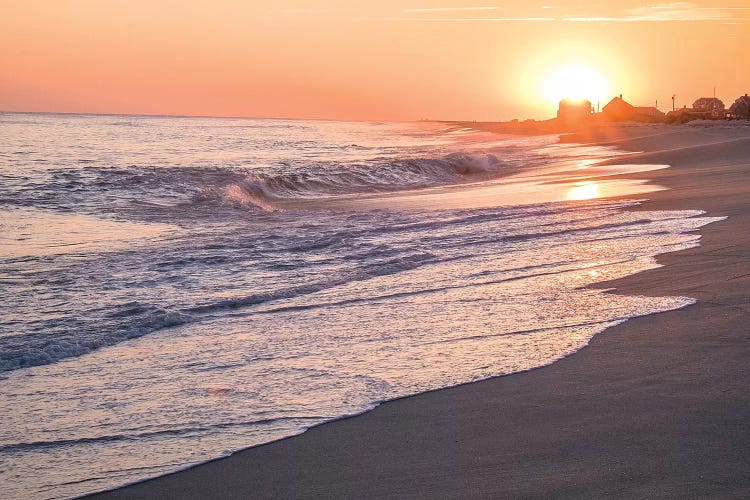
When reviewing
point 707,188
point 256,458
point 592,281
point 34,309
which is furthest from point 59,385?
point 707,188

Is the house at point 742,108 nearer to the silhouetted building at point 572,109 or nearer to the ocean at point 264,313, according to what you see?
the silhouetted building at point 572,109

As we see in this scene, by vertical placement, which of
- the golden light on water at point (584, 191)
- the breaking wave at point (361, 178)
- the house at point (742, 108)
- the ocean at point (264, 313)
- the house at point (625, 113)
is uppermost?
the house at point (625, 113)

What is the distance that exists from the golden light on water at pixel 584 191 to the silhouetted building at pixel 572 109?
99.9 m

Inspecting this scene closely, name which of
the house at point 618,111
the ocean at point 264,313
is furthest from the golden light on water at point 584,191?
the house at point 618,111

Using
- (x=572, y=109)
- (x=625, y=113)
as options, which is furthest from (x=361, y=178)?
(x=572, y=109)

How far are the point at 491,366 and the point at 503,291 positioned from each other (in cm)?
209

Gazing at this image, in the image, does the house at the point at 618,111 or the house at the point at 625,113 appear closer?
the house at the point at 625,113

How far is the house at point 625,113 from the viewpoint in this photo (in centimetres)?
10031

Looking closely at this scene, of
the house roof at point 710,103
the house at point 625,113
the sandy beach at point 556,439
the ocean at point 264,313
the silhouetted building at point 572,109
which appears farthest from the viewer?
the silhouetted building at point 572,109

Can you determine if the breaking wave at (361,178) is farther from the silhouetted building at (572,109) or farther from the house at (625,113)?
the silhouetted building at (572,109)

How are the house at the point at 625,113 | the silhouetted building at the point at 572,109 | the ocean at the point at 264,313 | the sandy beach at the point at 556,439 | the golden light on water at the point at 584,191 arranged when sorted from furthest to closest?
1. the silhouetted building at the point at 572,109
2. the house at the point at 625,113
3. the golden light on water at the point at 584,191
4. the ocean at the point at 264,313
5. the sandy beach at the point at 556,439

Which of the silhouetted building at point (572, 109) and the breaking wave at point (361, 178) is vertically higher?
the silhouetted building at point (572, 109)

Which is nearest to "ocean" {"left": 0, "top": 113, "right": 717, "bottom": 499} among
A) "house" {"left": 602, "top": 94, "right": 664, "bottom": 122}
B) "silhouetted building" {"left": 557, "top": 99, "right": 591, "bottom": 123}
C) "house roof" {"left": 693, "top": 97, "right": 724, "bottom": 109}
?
"house" {"left": 602, "top": 94, "right": 664, "bottom": 122}

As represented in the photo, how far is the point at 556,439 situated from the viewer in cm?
352
